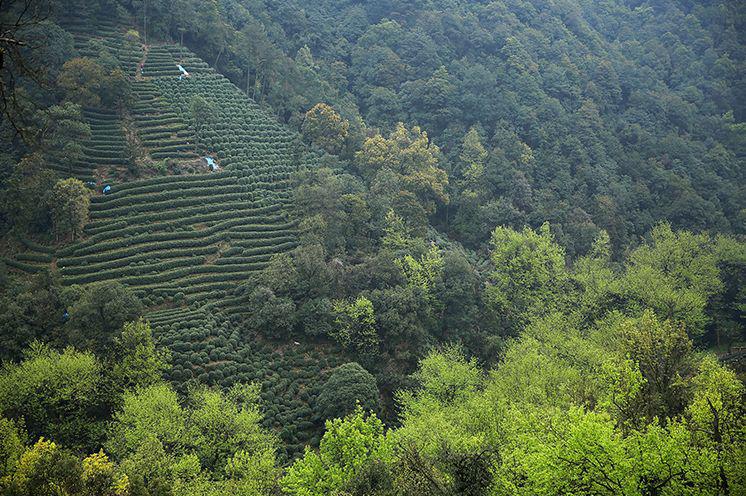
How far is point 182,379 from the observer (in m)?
38.2

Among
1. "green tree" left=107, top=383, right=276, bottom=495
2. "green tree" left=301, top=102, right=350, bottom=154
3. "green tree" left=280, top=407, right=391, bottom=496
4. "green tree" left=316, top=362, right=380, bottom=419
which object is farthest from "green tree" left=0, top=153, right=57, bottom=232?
"green tree" left=280, top=407, right=391, bottom=496

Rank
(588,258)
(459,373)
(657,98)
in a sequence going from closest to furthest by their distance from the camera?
(459,373) → (588,258) → (657,98)

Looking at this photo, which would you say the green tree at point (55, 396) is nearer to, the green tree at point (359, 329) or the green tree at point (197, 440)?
the green tree at point (197, 440)

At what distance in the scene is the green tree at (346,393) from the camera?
37.7m

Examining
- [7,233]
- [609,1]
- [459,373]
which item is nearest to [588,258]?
[459,373]

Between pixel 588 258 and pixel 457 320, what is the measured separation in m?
19.2

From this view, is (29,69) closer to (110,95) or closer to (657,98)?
(110,95)

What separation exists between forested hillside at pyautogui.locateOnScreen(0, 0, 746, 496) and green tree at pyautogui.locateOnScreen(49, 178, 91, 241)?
0.18 meters

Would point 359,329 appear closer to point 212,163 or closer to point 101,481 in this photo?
point 101,481

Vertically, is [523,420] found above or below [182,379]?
above

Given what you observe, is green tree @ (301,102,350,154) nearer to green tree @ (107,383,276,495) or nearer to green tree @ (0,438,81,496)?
green tree @ (107,383,276,495)

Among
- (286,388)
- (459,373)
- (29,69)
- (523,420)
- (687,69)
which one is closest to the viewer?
(29,69)

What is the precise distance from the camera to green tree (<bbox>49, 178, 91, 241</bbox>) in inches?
1786

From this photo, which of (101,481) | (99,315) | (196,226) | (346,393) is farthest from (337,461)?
(196,226)
